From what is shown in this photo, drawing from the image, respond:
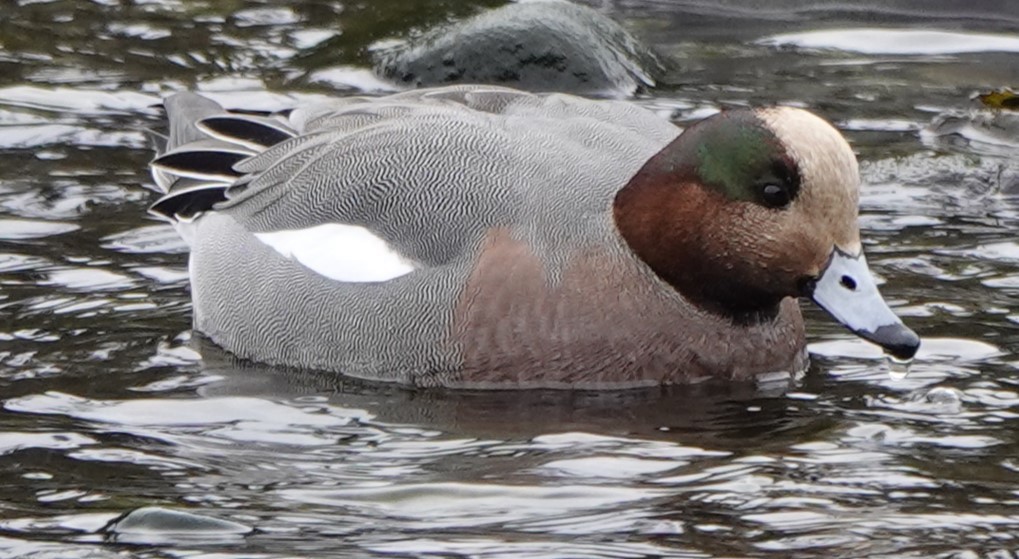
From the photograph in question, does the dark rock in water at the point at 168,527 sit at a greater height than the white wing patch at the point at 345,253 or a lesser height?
lesser

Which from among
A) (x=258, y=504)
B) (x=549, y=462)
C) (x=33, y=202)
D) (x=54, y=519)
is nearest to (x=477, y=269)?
(x=549, y=462)

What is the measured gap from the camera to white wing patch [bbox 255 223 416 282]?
21.1 feet

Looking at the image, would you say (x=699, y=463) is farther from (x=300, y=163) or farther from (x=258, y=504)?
(x=300, y=163)

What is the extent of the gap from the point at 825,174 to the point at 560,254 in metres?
0.85

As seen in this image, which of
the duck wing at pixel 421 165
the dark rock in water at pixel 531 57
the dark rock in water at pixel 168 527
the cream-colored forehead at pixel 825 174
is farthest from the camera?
the dark rock in water at pixel 531 57

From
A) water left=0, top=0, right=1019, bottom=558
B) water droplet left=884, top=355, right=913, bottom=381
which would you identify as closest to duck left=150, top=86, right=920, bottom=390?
water left=0, top=0, right=1019, bottom=558

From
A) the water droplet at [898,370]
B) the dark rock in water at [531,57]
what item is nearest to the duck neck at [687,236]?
the water droplet at [898,370]

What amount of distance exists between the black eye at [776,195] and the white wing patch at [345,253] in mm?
1135

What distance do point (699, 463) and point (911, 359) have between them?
887 millimetres

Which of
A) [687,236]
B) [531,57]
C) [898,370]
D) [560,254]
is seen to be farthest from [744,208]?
[531,57]

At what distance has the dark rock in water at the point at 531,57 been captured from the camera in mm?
9648

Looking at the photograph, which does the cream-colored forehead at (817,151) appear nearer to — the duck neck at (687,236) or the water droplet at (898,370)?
the duck neck at (687,236)

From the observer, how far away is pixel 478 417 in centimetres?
607

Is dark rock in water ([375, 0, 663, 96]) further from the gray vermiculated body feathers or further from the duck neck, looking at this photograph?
the duck neck
